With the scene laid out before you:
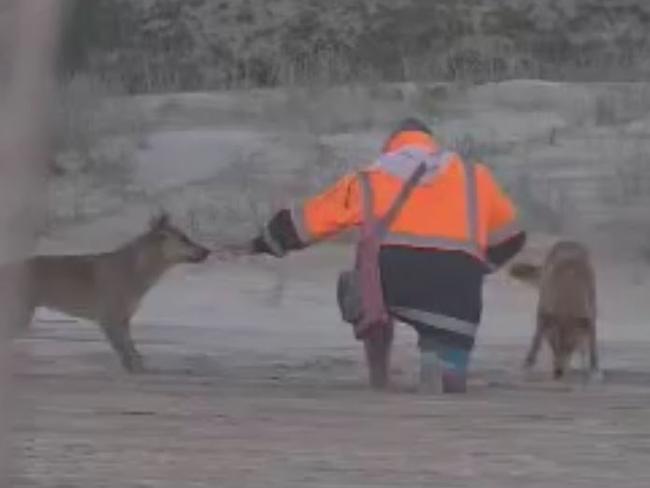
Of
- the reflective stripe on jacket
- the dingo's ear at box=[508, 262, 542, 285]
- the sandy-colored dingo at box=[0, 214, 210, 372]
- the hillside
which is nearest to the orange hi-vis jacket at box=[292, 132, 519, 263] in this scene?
the reflective stripe on jacket

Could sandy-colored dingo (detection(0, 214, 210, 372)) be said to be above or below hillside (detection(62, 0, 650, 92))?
below

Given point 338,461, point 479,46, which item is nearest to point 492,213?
point 338,461

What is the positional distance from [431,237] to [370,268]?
0.30m

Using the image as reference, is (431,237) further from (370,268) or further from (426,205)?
(370,268)

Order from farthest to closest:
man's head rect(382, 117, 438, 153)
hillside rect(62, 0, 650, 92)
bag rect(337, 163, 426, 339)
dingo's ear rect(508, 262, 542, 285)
A: 1. hillside rect(62, 0, 650, 92)
2. dingo's ear rect(508, 262, 542, 285)
3. man's head rect(382, 117, 438, 153)
4. bag rect(337, 163, 426, 339)

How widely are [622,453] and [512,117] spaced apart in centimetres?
1758

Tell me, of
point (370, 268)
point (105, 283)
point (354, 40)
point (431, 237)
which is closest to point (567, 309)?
point (431, 237)

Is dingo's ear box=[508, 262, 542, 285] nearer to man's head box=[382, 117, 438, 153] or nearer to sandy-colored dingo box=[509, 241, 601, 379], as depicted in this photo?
sandy-colored dingo box=[509, 241, 601, 379]

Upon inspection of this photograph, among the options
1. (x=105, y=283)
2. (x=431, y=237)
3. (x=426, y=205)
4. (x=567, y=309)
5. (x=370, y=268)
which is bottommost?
(x=105, y=283)

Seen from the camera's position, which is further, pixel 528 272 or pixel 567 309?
pixel 528 272

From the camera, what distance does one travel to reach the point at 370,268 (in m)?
8.88

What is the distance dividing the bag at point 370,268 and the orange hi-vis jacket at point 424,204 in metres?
0.03

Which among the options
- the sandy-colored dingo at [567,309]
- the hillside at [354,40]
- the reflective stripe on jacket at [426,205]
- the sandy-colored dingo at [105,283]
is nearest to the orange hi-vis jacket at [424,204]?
the reflective stripe on jacket at [426,205]

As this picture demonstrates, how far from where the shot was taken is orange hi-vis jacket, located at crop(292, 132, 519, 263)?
8852 millimetres
